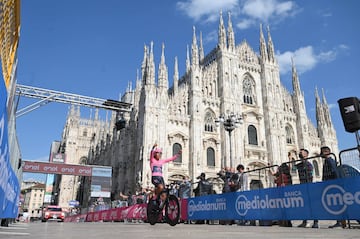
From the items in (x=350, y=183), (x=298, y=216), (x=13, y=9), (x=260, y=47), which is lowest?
(x=298, y=216)

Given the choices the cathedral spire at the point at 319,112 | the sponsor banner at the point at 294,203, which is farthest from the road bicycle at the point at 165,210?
the cathedral spire at the point at 319,112

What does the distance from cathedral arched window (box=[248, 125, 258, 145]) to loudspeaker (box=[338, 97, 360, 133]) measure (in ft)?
96.6

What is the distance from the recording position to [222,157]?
31.5 m

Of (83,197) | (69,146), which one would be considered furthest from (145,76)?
(69,146)

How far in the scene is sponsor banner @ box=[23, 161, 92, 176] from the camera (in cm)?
3092

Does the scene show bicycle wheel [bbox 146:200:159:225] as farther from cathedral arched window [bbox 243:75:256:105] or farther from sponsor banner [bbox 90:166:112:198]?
cathedral arched window [bbox 243:75:256:105]

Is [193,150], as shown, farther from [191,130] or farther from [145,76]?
[145,76]

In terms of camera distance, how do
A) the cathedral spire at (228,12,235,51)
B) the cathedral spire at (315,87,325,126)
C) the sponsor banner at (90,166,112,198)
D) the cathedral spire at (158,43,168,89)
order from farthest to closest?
the cathedral spire at (315,87,325,126) → the cathedral spire at (228,12,235,51) → the sponsor banner at (90,166,112,198) → the cathedral spire at (158,43,168,89)

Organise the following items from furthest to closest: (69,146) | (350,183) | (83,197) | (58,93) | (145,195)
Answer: (69,146)
(83,197)
(58,93)
(145,195)
(350,183)

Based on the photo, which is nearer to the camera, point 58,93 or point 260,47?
point 58,93

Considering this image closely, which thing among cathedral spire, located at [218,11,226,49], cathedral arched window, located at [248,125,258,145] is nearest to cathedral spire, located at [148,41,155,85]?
cathedral spire, located at [218,11,226,49]

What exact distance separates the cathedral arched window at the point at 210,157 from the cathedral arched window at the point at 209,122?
2.13m

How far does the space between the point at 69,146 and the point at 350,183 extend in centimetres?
5499

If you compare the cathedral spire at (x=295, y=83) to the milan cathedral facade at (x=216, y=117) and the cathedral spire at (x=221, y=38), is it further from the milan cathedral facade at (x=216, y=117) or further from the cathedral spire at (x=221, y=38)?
the cathedral spire at (x=221, y=38)
